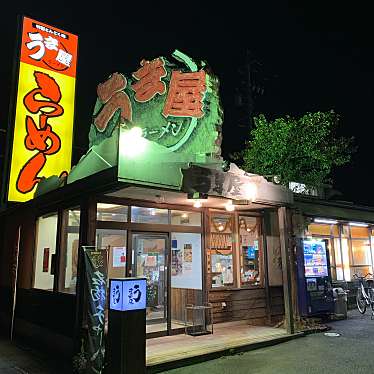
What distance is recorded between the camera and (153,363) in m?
6.19

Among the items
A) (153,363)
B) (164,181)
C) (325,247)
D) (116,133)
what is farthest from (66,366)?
(325,247)

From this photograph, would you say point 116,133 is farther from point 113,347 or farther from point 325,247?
point 325,247

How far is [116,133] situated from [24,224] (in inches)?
218

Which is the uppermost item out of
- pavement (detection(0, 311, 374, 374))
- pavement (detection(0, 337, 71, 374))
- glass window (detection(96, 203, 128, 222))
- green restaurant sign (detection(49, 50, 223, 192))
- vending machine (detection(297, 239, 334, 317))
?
green restaurant sign (detection(49, 50, 223, 192))

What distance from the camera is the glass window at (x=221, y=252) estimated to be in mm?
9344

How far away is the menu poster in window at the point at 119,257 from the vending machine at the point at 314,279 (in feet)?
15.1

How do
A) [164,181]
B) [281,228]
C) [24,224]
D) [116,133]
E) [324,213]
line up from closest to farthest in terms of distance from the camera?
[116,133] → [164,181] → [281,228] → [24,224] → [324,213]

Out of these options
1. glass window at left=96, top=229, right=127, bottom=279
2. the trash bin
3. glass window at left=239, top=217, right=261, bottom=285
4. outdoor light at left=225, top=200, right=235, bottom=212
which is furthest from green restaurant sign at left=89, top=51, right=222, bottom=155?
the trash bin

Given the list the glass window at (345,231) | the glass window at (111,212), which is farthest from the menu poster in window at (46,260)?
the glass window at (345,231)

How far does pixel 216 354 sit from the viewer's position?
22.9 feet

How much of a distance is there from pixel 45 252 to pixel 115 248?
2.09 m

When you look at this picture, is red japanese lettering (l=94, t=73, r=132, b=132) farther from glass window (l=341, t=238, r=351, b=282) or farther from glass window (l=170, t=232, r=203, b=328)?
glass window (l=341, t=238, r=351, b=282)

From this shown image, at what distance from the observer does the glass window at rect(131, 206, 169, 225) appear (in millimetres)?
8234

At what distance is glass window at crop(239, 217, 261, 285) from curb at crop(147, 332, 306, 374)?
1.94 metres
